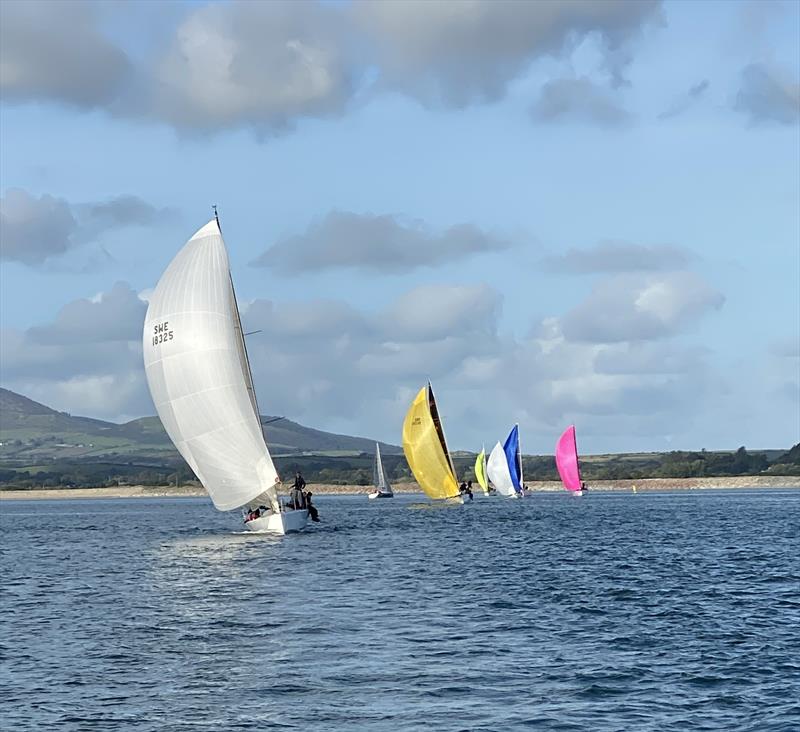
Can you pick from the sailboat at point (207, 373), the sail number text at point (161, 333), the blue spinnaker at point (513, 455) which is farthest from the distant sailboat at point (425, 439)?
the sail number text at point (161, 333)

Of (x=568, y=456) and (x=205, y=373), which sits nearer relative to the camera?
(x=205, y=373)

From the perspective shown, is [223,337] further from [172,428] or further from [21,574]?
[21,574]

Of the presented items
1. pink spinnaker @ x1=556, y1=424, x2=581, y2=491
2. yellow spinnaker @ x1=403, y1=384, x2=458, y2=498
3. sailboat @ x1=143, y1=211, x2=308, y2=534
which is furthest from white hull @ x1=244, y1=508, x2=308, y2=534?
pink spinnaker @ x1=556, y1=424, x2=581, y2=491

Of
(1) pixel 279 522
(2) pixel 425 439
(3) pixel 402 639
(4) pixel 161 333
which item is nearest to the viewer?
(3) pixel 402 639

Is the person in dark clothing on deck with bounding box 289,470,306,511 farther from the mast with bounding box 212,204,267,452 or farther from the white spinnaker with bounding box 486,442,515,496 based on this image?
the white spinnaker with bounding box 486,442,515,496

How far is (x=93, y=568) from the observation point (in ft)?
219

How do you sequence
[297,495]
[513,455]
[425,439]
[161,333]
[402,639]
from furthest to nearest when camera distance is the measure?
[513,455], [425,439], [297,495], [161,333], [402,639]

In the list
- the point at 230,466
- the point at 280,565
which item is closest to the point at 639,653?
the point at 280,565

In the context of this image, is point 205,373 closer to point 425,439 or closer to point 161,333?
point 161,333

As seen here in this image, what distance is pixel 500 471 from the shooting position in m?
176

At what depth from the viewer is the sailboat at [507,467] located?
172250 mm

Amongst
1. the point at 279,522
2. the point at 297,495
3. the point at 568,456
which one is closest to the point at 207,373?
the point at 279,522

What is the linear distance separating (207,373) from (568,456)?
119 meters

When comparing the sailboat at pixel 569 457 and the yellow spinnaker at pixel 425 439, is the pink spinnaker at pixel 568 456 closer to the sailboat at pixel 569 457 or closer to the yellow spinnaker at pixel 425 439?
the sailboat at pixel 569 457
